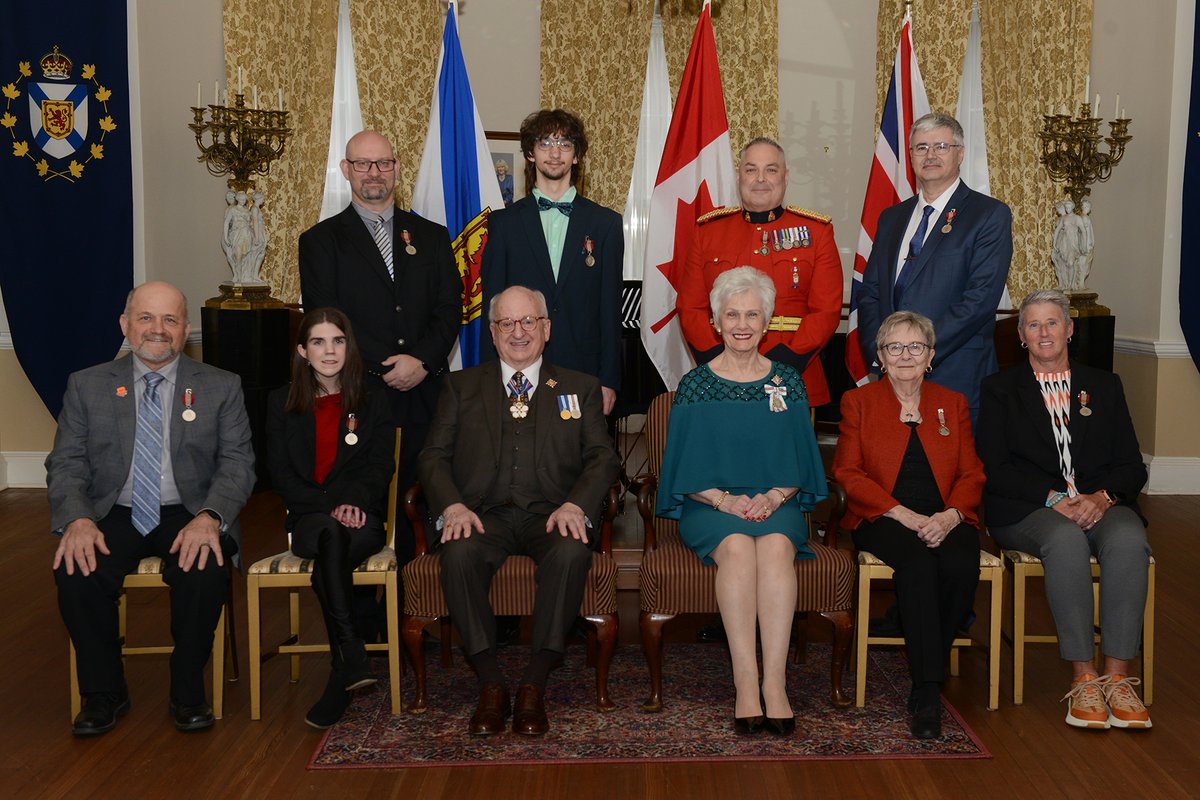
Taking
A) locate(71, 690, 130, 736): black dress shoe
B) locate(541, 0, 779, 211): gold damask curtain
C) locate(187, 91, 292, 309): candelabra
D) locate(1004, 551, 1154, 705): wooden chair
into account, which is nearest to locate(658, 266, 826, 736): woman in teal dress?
locate(1004, 551, 1154, 705): wooden chair

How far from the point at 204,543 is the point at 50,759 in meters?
0.71

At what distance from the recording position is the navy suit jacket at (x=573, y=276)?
4.15 metres

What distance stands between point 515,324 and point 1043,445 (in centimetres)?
179

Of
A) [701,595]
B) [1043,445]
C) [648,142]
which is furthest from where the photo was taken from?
[648,142]

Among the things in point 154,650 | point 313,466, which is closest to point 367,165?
point 313,466

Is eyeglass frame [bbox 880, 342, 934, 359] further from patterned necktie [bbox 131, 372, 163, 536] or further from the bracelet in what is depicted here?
patterned necktie [bbox 131, 372, 163, 536]

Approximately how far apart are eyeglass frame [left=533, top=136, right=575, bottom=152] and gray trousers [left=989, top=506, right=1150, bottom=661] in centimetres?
210

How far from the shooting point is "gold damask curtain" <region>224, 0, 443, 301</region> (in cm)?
818

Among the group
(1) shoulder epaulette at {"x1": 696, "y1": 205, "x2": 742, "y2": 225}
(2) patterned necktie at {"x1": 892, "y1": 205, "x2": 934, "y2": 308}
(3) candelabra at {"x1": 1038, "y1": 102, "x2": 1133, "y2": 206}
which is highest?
(3) candelabra at {"x1": 1038, "y1": 102, "x2": 1133, "y2": 206}

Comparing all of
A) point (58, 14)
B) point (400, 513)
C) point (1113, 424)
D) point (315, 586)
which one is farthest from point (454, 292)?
point (58, 14)

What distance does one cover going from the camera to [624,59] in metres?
9.05

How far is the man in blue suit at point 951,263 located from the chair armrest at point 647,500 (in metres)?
1.05

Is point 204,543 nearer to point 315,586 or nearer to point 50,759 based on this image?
point 315,586

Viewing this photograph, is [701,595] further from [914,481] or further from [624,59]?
[624,59]
